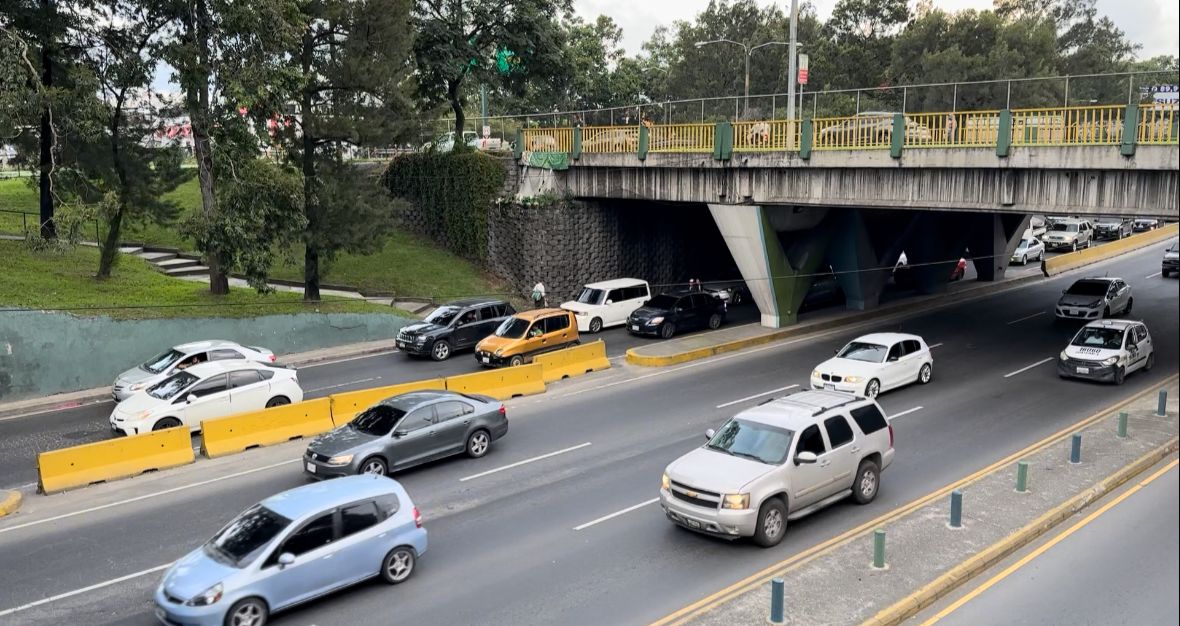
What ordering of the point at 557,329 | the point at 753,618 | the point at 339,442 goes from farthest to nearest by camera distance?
the point at 557,329 < the point at 339,442 < the point at 753,618

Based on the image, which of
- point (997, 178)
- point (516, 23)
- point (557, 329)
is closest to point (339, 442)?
point (557, 329)

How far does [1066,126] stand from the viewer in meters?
20.9

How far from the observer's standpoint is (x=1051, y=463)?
15055 mm

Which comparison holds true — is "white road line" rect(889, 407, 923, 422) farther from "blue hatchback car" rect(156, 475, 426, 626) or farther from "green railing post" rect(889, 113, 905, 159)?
"blue hatchback car" rect(156, 475, 426, 626)

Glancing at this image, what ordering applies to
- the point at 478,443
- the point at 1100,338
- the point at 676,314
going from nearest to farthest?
the point at 478,443
the point at 1100,338
the point at 676,314

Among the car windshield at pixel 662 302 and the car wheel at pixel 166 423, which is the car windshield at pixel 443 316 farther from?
the car wheel at pixel 166 423

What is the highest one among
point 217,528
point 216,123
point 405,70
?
point 405,70

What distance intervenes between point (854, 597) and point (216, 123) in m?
23.4

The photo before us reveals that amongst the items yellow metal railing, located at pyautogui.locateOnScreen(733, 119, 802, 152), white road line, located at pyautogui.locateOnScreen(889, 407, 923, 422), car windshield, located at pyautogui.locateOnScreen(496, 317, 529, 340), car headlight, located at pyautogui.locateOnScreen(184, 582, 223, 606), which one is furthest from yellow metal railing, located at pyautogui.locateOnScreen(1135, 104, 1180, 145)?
car headlight, located at pyautogui.locateOnScreen(184, 582, 223, 606)

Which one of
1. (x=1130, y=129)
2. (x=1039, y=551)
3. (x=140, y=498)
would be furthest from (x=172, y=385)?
(x=1130, y=129)

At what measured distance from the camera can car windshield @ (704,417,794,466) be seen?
40.1 ft

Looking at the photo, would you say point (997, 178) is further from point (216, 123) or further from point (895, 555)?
point (216, 123)

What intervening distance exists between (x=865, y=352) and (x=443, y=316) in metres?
12.5

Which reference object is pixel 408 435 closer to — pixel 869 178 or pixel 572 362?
pixel 572 362
